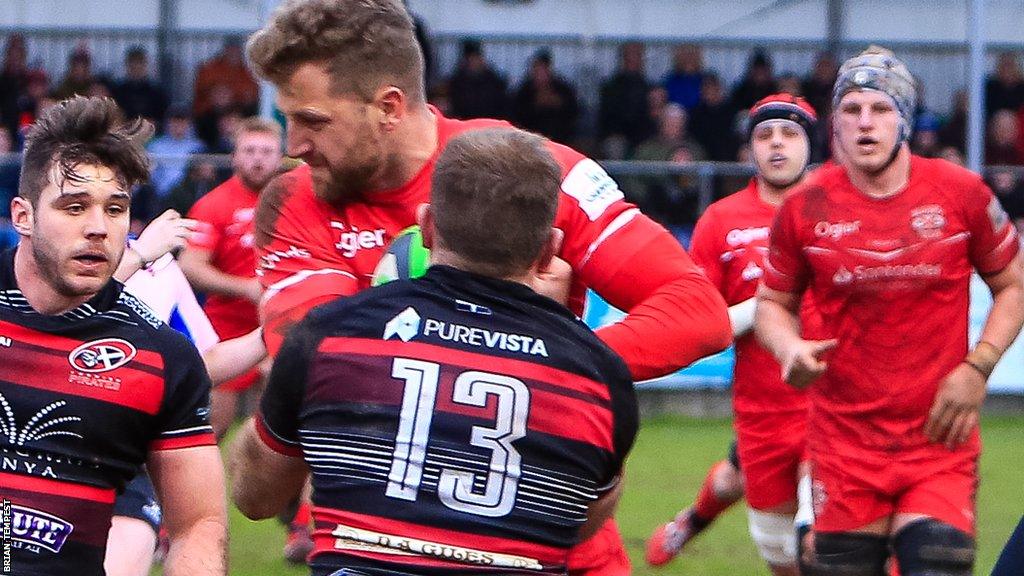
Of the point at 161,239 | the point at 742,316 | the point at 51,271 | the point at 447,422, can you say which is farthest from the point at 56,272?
the point at 742,316

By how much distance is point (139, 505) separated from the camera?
18.1ft

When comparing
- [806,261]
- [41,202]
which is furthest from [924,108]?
[41,202]

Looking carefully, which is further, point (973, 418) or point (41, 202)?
point (973, 418)

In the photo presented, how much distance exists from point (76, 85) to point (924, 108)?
9.25m

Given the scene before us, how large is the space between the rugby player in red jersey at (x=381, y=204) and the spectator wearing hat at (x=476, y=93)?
43.2ft

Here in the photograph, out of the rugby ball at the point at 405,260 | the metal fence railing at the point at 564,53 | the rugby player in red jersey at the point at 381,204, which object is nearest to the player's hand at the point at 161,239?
the rugby player in red jersey at the point at 381,204

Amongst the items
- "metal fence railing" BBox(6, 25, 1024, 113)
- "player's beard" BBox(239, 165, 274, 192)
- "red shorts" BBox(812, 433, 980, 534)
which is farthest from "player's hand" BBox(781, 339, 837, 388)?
"metal fence railing" BBox(6, 25, 1024, 113)

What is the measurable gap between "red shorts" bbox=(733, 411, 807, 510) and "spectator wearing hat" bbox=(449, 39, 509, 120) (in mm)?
10044

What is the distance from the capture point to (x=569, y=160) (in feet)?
13.3

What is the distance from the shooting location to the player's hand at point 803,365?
559 centimetres

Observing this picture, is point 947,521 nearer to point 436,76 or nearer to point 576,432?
point 576,432

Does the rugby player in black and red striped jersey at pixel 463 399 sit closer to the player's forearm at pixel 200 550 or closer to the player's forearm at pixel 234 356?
the player's forearm at pixel 200 550

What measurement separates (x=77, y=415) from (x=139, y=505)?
4.54ft

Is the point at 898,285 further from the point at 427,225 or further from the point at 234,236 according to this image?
the point at 234,236
